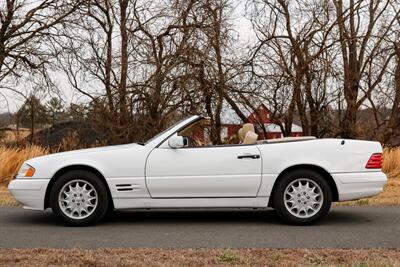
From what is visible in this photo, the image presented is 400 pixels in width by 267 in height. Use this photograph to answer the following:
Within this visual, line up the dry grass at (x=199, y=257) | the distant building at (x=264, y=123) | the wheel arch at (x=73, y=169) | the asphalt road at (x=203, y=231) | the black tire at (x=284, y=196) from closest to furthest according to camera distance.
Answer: the dry grass at (x=199, y=257) → the asphalt road at (x=203, y=231) → the black tire at (x=284, y=196) → the wheel arch at (x=73, y=169) → the distant building at (x=264, y=123)

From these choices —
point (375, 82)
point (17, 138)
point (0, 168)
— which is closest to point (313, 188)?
point (0, 168)

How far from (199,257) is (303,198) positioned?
7.91 feet

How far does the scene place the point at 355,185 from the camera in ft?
25.0

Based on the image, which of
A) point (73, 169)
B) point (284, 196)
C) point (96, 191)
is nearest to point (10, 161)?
point (73, 169)

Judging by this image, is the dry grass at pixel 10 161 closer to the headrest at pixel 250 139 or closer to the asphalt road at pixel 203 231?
the asphalt road at pixel 203 231

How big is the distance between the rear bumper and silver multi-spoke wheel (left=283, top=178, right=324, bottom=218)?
286 millimetres

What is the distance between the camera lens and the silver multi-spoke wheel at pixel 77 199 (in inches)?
298

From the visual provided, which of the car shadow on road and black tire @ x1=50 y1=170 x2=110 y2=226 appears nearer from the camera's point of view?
black tire @ x1=50 y1=170 x2=110 y2=226

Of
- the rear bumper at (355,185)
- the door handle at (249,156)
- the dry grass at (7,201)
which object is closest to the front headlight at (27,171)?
the dry grass at (7,201)

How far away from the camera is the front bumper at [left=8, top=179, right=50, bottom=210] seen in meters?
7.61

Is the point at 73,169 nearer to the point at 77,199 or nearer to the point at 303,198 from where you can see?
the point at 77,199

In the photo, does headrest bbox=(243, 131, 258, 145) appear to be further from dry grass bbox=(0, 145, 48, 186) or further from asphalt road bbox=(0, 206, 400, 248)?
dry grass bbox=(0, 145, 48, 186)

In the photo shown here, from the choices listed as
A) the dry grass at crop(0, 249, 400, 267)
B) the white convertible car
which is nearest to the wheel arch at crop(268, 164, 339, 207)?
the white convertible car

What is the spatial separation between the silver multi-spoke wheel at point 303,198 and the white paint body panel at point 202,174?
9.2 inches
